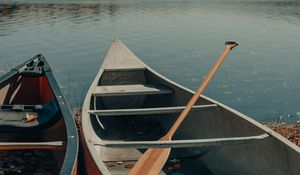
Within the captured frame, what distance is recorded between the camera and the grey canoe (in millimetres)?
5898

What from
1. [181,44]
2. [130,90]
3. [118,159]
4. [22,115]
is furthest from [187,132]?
[181,44]

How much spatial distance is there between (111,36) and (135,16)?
13.6 metres

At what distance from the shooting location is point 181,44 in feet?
83.0

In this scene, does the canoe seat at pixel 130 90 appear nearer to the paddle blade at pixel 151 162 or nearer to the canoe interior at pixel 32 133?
the canoe interior at pixel 32 133

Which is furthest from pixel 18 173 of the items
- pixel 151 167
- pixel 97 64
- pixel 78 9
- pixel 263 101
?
pixel 78 9

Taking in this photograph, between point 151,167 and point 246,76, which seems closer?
point 151,167

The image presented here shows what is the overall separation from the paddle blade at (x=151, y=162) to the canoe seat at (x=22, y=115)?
262 cm

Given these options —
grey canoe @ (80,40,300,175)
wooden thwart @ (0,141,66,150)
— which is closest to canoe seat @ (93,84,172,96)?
grey canoe @ (80,40,300,175)

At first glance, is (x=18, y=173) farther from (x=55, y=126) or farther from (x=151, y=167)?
(x=151, y=167)

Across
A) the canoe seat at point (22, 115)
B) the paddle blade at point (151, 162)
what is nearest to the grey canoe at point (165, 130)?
the paddle blade at point (151, 162)

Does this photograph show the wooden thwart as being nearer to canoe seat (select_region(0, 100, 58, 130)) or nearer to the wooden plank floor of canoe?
the wooden plank floor of canoe

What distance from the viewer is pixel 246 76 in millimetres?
17234

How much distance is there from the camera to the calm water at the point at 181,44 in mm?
15170

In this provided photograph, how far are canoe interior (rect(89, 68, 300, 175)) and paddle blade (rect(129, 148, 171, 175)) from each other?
45.8 inches
